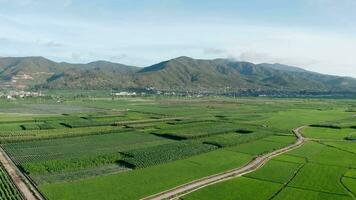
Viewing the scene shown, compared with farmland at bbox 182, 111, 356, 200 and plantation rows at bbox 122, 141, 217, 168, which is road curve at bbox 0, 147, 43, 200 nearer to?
plantation rows at bbox 122, 141, 217, 168

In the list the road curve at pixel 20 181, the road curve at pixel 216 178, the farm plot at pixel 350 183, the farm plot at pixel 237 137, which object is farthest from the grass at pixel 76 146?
the farm plot at pixel 350 183

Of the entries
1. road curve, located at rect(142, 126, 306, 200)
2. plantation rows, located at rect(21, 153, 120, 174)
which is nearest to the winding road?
road curve, located at rect(142, 126, 306, 200)

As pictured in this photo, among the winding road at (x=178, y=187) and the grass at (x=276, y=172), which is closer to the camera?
the winding road at (x=178, y=187)

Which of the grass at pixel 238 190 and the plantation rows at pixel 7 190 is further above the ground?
the plantation rows at pixel 7 190

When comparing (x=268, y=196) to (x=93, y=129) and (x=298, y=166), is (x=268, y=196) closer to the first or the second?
(x=298, y=166)

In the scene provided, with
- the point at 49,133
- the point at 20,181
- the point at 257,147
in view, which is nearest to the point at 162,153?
the point at 257,147

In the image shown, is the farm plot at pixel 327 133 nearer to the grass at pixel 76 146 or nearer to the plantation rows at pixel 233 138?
the plantation rows at pixel 233 138

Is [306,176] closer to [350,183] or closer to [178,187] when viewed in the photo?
[350,183]
